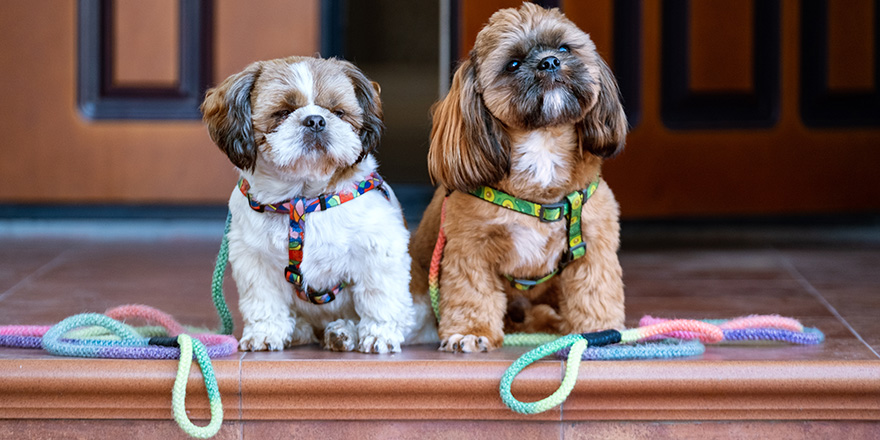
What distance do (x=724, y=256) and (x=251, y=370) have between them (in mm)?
2133

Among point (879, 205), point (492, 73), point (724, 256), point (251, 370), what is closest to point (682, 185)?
point (724, 256)

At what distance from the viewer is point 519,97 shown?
5.29ft

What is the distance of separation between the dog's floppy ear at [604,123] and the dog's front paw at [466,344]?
447 millimetres

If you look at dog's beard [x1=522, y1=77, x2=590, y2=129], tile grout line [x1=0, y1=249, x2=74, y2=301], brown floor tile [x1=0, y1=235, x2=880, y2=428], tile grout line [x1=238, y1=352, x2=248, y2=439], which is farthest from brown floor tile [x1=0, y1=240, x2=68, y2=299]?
dog's beard [x1=522, y1=77, x2=590, y2=129]

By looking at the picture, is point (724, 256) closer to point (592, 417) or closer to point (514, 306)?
point (514, 306)

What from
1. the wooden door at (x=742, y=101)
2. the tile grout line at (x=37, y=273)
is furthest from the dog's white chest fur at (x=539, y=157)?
the wooden door at (x=742, y=101)

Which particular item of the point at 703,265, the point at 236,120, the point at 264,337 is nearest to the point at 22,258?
the point at 264,337

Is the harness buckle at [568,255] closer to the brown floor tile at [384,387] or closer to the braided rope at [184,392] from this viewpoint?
the brown floor tile at [384,387]

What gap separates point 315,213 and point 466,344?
0.40 meters

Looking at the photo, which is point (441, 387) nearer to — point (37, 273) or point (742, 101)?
point (37, 273)

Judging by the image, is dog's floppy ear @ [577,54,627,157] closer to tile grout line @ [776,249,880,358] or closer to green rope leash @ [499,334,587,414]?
green rope leash @ [499,334,587,414]

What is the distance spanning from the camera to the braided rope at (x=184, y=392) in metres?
1.52

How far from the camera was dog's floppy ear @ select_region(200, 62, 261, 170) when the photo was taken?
1.58 m

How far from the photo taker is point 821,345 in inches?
71.0
